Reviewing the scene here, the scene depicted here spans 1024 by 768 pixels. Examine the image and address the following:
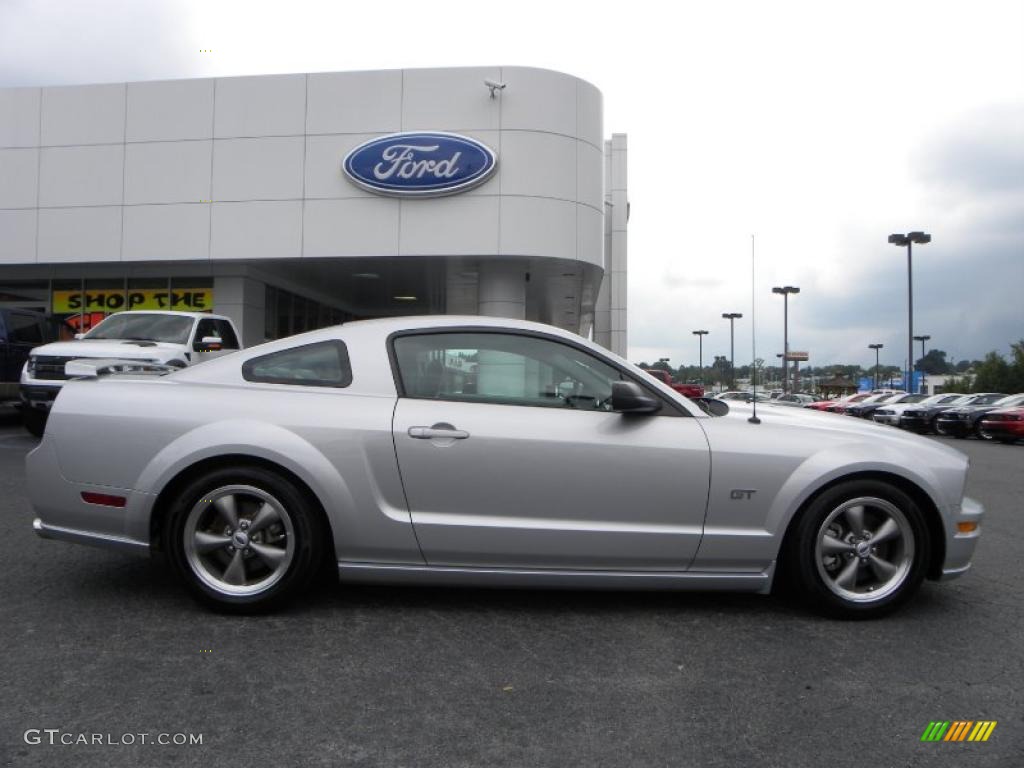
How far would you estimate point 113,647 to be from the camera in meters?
3.20

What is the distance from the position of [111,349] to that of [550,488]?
826 cm

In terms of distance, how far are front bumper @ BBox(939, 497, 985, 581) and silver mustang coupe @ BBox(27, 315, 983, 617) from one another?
1 cm

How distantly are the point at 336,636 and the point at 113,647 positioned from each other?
0.91 metres

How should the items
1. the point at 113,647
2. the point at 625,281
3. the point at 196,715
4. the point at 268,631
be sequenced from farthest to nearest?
1. the point at 625,281
2. the point at 268,631
3. the point at 113,647
4. the point at 196,715

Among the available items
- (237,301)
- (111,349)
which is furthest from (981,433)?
(111,349)

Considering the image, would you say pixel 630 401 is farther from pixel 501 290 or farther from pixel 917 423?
pixel 917 423

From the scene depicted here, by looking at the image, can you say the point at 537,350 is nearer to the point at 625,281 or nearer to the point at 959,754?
the point at 959,754

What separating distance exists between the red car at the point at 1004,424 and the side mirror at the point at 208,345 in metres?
18.0

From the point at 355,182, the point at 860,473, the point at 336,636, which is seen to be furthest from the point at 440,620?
the point at 355,182

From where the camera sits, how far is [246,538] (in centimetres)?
356

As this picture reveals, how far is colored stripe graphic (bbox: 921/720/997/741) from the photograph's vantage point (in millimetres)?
2555

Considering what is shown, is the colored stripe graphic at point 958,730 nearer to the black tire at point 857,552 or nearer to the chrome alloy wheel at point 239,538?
the black tire at point 857,552

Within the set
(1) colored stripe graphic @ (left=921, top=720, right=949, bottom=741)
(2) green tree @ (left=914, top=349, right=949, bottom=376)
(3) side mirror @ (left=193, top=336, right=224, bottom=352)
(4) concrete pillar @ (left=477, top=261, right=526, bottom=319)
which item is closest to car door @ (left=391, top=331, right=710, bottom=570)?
(1) colored stripe graphic @ (left=921, top=720, right=949, bottom=741)

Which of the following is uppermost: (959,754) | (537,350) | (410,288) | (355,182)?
(355,182)
